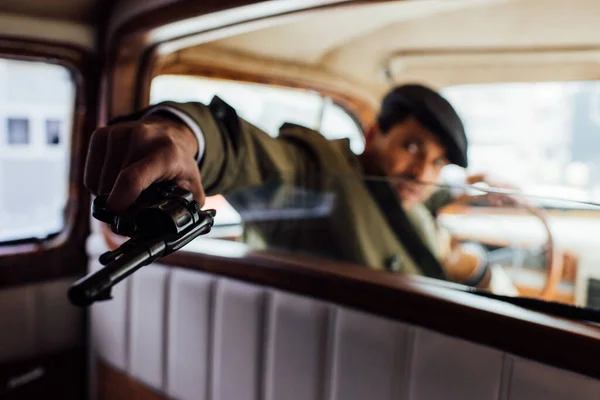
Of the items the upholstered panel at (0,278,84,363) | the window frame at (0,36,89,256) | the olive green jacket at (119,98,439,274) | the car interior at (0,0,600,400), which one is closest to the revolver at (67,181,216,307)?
→ the car interior at (0,0,600,400)

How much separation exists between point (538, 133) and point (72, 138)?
1.85 m

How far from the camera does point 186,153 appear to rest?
844mm

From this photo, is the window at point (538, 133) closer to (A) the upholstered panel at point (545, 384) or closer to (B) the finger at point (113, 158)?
(A) the upholstered panel at point (545, 384)

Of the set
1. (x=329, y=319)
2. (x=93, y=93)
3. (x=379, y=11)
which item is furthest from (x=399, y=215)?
(x=93, y=93)

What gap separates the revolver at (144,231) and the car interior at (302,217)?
0.28 m

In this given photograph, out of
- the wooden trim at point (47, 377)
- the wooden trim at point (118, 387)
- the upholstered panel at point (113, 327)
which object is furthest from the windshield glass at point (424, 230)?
the wooden trim at point (47, 377)

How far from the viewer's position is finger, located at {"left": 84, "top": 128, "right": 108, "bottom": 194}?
0.80m

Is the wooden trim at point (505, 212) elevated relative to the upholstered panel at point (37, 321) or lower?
elevated

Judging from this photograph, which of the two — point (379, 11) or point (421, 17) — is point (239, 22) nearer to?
point (379, 11)

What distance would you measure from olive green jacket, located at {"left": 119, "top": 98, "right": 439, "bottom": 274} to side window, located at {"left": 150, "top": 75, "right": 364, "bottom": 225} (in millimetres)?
81

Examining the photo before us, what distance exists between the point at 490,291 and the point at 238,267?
0.65 meters

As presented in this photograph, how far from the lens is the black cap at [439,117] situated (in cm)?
172

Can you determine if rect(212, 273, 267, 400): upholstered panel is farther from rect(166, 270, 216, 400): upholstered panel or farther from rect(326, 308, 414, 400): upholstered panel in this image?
rect(326, 308, 414, 400): upholstered panel

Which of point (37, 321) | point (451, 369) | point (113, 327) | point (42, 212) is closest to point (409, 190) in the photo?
point (451, 369)
